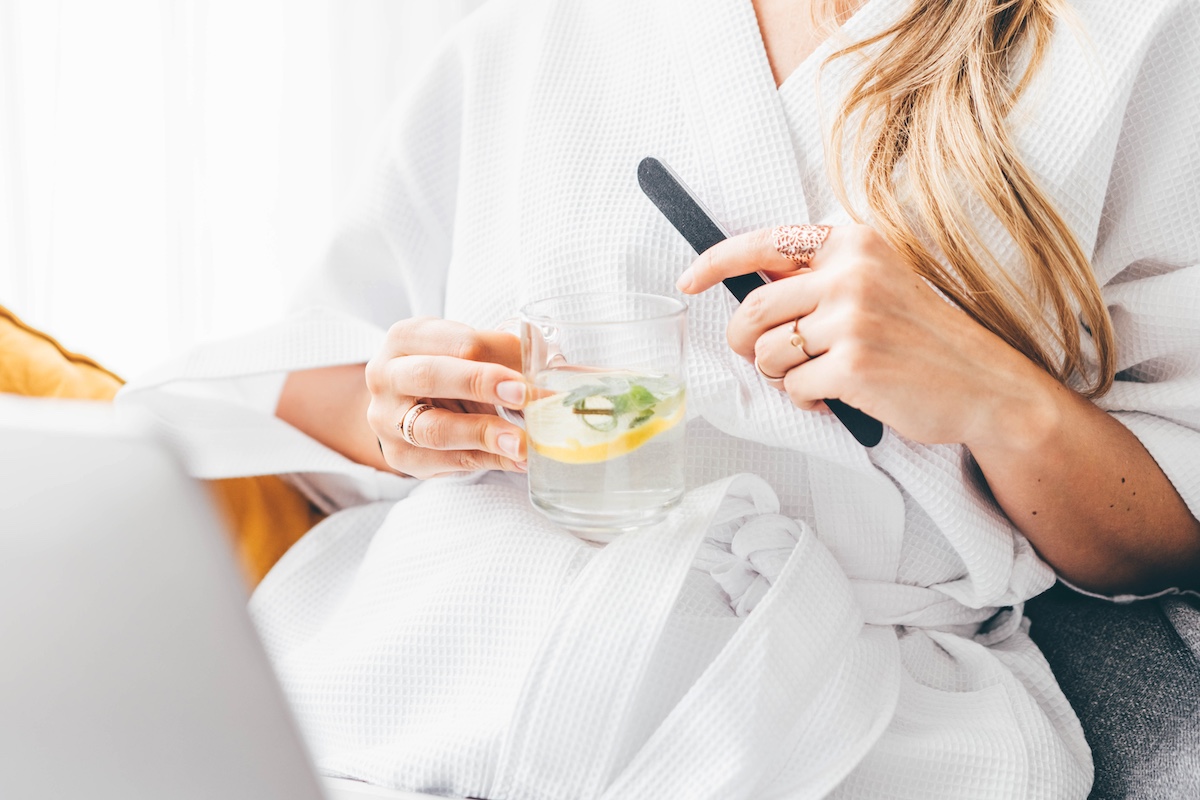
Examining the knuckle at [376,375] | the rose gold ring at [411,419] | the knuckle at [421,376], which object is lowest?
the rose gold ring at [411,419]

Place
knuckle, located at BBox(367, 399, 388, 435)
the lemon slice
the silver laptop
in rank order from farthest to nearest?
knuckle, located at BBox(367, 399, 388, 435)
the lemon slice
the silver laptop

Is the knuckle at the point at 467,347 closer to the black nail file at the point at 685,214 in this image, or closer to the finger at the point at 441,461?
the finger at the point at 441,461

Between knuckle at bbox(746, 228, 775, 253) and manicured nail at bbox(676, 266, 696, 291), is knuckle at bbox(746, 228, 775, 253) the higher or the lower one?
the higher one

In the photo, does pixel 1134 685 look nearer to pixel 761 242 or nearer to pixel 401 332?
pixel 761 242

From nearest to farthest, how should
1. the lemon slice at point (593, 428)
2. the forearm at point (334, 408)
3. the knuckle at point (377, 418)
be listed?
the lemon slice at point (593, 428), the knuckle at point (377, 418), the forearm at point (334, 408)

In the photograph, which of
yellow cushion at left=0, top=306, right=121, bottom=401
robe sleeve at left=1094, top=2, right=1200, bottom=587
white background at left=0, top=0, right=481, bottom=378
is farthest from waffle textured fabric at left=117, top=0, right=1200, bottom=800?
white background at left=0, top=0, right=481, bottom=378

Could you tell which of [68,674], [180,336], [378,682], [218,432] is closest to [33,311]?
[180,336]

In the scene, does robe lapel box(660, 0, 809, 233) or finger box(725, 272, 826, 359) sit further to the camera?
robe lapel box(660, 0, 809, 233)

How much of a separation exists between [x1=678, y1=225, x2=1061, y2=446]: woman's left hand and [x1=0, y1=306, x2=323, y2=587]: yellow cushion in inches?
24.2

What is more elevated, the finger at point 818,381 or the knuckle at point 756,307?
the knuckle at point 756,307

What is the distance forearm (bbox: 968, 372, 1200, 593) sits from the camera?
0.75 m

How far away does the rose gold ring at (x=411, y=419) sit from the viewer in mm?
814

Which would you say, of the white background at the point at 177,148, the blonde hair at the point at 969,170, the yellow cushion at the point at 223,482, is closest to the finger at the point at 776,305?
the blonde hair at the point at 969,170

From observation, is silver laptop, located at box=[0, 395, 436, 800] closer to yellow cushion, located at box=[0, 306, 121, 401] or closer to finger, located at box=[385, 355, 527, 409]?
finger, located at box=[385, 355, 527, 409]
